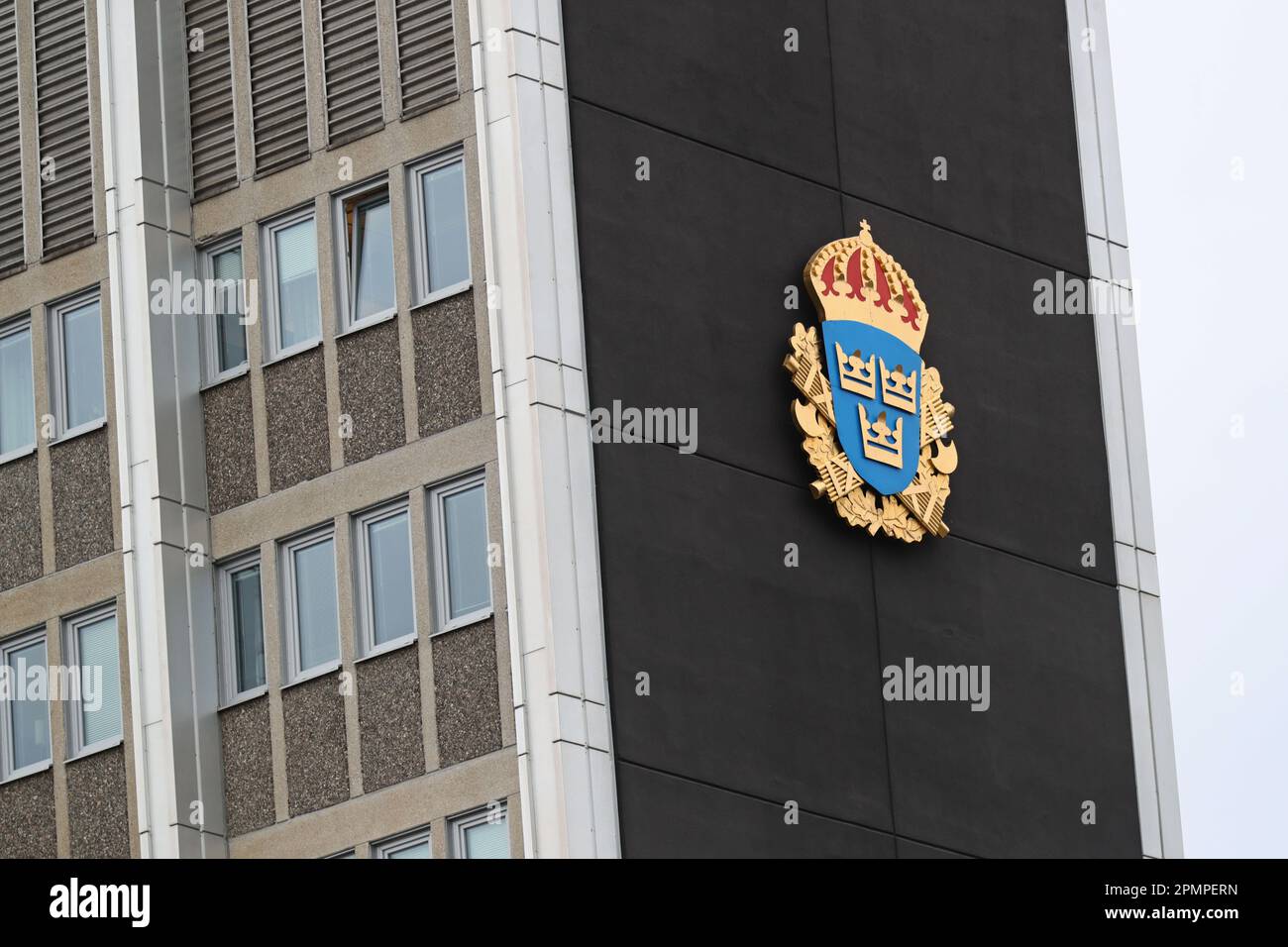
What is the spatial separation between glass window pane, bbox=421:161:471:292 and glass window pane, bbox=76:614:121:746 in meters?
5.68

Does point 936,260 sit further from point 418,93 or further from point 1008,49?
point 418,93

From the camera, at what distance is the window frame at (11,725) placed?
136 ft

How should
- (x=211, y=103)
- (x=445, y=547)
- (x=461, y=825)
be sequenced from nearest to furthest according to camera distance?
(x=461, y=825) → (x=445, y=547) → (x=211, y=103)

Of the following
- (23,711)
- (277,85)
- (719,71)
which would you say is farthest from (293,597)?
(719,71)

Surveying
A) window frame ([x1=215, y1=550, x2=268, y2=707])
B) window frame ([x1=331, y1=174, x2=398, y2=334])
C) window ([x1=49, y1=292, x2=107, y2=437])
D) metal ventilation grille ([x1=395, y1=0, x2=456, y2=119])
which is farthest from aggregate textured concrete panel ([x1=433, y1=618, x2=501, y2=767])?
window ([x1=49, y1=292, x2=107, y2=437])

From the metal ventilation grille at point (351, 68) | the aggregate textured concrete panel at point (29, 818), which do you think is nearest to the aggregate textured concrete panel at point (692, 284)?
the metal ventilation grille at point (351, 68)

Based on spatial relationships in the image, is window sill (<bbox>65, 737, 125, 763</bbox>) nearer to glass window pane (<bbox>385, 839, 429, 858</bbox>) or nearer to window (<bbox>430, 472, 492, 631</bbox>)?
glass window pane (<bbox>385, 839, 429, 858</bbox>)

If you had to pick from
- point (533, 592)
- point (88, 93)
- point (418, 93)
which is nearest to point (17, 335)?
point (88, 93)

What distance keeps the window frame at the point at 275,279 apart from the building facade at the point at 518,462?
0.05m

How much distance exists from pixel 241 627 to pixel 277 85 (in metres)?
6.20

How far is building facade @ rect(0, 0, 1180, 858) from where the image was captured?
38156 millimetres

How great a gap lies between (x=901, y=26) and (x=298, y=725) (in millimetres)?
11518

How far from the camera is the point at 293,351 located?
40.5 m

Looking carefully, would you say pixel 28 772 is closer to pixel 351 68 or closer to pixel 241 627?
pixel 241 627
